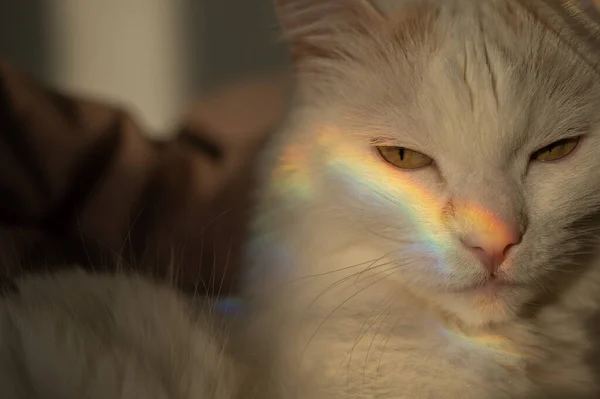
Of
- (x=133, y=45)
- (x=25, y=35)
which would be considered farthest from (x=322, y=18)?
(x=25, y=35)

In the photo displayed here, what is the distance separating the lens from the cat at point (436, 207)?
2.44 ft

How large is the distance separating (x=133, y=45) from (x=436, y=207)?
3.24ft

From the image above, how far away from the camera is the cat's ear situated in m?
0.86

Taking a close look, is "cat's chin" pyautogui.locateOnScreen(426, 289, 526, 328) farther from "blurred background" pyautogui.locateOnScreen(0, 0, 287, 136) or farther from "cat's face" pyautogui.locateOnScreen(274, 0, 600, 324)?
"blurred background" pyautogui.locateOnScreen(0, 0, 287, 136)

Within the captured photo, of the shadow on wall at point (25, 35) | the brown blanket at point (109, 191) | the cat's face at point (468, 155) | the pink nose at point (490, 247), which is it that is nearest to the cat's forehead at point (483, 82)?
the cat's face at point (468, 155)

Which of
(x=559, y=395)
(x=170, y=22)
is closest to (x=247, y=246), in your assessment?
(x=559, y=395)

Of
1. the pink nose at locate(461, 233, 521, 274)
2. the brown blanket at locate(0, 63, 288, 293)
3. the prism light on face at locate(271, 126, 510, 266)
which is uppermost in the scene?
the prism light on face at locate(271, 126, 510, 266)

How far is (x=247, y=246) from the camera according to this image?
100 cm

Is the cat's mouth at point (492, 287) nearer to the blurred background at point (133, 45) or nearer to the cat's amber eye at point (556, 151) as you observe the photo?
the cat's amber eye at point (556, 151)

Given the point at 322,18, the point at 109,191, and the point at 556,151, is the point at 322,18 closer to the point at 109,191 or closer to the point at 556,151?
the point at 556,151

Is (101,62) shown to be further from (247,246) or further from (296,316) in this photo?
(296,316)

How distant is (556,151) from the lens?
2.59ft

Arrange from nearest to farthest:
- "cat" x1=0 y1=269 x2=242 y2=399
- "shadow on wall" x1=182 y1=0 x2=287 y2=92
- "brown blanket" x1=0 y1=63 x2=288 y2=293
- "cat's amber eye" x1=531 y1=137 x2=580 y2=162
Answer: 1. "cat" x1=0 y1=269 x2=242 y2=399
2. "cat's amber eye" x1=531 y1=137 x2=580 y2=162
3. "brown blanket" x1=0 y1=63 x2=288 y2=293
4. "shadow on wall" x1=182 y1=0 x2=287 y2=92

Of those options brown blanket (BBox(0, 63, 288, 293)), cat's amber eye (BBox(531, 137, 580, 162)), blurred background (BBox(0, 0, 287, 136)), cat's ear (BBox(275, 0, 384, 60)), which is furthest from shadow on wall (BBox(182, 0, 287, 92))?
cat's amber eye (BBox(531, 137, 580, 162))
